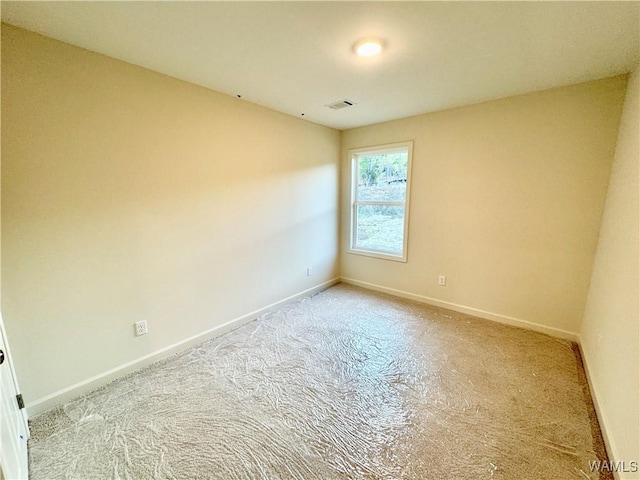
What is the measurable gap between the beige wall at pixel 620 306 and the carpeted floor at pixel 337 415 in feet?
0.62

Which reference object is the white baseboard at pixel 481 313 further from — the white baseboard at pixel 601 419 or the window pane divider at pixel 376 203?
the window pane divider at pixel 376 203

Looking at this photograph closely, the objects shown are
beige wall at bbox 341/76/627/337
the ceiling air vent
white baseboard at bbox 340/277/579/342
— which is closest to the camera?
beige wall at bbox 341/76/627/337

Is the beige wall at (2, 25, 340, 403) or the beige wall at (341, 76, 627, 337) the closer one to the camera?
the beige wall at (2, 25, 340, 403)

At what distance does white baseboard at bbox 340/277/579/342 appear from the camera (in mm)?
2598

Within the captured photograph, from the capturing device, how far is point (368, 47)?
5.76 feet

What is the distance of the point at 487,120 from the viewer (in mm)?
2785

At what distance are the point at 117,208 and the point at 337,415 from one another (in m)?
2.10

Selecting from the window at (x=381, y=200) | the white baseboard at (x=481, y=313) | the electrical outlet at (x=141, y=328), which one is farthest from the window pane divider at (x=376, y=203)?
the electrical outlet at (x=141, y=328)

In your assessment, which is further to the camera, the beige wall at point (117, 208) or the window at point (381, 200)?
the window at point (381, 200)

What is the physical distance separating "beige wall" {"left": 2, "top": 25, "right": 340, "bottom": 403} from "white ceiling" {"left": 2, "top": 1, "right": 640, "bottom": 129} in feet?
0.90

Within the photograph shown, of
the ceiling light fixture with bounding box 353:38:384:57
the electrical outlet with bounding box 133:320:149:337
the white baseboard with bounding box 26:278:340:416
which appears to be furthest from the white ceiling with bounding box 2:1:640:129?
the white baseboard with bounding box 26:278:340:416

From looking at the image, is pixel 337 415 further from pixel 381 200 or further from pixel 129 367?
pixel 381 200

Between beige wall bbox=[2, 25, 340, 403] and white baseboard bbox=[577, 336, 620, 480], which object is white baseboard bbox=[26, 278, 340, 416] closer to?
beige wall bbox=[2, 25, 340, 403]

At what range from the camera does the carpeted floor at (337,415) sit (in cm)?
138
